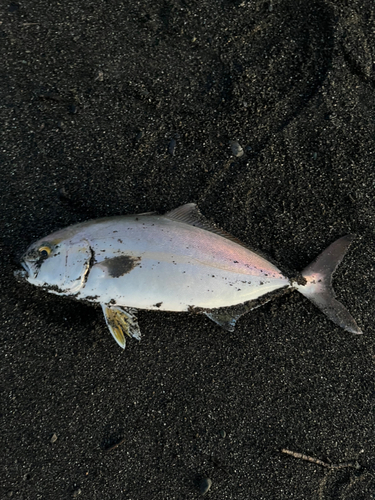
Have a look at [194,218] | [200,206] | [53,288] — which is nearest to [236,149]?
[200,206]

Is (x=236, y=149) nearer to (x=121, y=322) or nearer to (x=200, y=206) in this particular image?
(x=200, y=206)

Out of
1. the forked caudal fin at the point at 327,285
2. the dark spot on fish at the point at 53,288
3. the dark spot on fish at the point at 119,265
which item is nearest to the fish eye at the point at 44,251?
the dark spot on fish at the point at 53,288

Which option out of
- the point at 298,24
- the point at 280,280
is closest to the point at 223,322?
the point at 280,280

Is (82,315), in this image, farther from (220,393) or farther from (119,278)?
(220,393)

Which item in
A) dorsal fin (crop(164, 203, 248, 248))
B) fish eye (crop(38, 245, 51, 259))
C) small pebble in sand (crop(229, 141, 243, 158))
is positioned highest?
small pebble in sand (crop(229, 141, 243, 158))

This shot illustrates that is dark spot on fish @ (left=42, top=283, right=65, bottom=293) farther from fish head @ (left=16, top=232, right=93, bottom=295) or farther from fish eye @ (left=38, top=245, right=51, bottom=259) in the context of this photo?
fish eye @ (left=38, top=245, right=51, bottom=259)

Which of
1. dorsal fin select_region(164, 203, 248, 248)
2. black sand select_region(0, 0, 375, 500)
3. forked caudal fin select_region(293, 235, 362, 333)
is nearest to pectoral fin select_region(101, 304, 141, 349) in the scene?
black sand select_region(0, 0, 375, 500)

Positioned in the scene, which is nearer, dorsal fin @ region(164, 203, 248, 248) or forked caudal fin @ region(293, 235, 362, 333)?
dorsal fin @ region(164, 203, 248, 248)

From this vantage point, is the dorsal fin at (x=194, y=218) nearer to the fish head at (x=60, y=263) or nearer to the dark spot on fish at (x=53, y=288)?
the fish head at (x=60, y=263)
